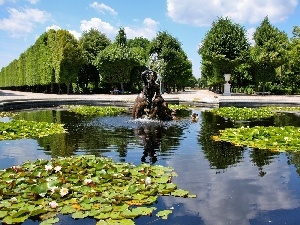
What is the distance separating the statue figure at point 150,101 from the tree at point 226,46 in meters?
37.1

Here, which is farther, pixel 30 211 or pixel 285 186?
pixel 285 186

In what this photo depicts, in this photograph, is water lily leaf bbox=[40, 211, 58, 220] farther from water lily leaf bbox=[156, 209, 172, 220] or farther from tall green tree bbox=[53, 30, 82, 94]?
tall green tree bbox=[53, 30, 82, 94]

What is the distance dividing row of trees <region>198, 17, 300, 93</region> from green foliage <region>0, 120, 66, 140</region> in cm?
4242

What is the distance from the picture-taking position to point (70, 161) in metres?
8.73

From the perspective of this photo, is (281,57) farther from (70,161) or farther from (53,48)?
(70,161)

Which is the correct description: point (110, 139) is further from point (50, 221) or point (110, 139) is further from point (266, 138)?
point (50, 221)

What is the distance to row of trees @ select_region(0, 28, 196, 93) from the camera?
5444 cm

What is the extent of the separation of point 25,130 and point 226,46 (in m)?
45.6

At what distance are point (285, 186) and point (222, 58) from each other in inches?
1918

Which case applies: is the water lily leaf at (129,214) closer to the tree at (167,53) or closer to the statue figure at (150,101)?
the statue figure at (150,101)

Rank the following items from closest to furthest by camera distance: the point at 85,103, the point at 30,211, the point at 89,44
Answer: the point at 30,211, the point at 85,103, the point at 89,44

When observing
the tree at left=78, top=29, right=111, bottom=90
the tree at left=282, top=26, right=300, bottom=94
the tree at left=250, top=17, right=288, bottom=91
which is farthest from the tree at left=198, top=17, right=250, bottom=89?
the tree at left=78, top=29, right=111, bottom=90

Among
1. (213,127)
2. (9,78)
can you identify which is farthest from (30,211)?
(9,78)

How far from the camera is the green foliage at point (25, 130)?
1404cm
